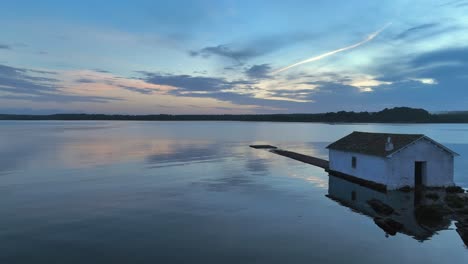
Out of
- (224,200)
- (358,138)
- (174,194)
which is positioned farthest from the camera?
(358,138)

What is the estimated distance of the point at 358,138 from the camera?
39.9m

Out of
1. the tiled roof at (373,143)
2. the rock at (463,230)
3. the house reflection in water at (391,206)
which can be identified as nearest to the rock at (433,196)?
the house reflection in water at (391,206)

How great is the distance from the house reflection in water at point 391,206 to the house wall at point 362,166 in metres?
1.21

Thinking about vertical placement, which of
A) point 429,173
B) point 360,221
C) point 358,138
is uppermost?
point 358,138

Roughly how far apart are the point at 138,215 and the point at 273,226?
967 cm

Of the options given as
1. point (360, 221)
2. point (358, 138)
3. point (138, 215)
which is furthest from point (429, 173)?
point (138, 215)

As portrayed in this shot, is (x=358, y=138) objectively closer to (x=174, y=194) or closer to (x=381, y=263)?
(x=174, y=194)

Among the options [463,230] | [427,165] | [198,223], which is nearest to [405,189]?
[427,165]

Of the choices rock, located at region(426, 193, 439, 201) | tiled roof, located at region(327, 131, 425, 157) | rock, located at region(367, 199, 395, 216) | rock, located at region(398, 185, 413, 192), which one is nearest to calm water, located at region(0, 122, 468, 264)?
rock, located at region(367, 199, 395, 216)

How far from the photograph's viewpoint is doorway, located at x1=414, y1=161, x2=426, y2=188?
3275cm

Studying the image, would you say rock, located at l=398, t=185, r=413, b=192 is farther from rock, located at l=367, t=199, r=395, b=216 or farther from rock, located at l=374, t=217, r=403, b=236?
rock, located at l=374, t=217, r=403, b=236

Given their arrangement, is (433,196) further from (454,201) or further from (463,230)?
(463,230)

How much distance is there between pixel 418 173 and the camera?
1320 inches

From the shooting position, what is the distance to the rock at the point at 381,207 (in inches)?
1026
